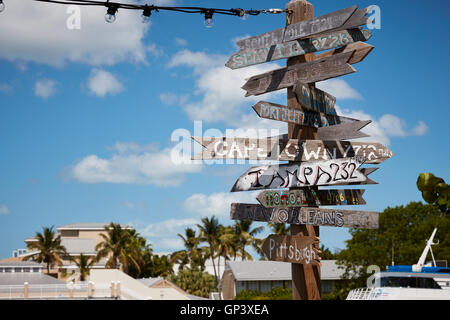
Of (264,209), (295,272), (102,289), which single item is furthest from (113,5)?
(102,289)

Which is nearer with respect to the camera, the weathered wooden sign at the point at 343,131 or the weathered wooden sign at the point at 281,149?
the weathered wooden sign at the point at 281,149

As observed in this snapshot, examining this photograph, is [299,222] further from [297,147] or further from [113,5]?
[113,5]

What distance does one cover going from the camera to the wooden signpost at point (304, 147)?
25.4ft

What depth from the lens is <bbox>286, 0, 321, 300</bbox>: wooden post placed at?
8.18 metres

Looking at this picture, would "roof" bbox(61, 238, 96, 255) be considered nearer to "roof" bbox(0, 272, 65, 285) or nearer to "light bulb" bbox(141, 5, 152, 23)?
"roof" bbox(0, 272, 65, 285)

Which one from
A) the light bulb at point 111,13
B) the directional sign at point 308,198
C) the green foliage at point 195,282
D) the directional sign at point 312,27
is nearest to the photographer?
the light bulb at point 111,13

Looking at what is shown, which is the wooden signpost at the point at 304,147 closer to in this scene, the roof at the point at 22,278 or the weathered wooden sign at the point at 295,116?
the weathered wooden sign at the point at 295,116

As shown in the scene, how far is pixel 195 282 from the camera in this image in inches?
2295

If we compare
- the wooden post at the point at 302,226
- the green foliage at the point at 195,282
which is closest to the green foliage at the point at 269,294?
the green foliage at the point at 195,282

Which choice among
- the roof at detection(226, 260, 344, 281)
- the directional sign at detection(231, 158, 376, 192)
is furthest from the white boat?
the roof at detection(226, 260, 344, 281)

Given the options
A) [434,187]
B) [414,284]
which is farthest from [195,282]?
[434,187]

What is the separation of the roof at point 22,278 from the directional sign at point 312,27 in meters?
37.7

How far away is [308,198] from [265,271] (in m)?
44.8

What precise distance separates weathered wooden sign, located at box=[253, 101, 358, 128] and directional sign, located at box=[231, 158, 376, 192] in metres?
0.74
